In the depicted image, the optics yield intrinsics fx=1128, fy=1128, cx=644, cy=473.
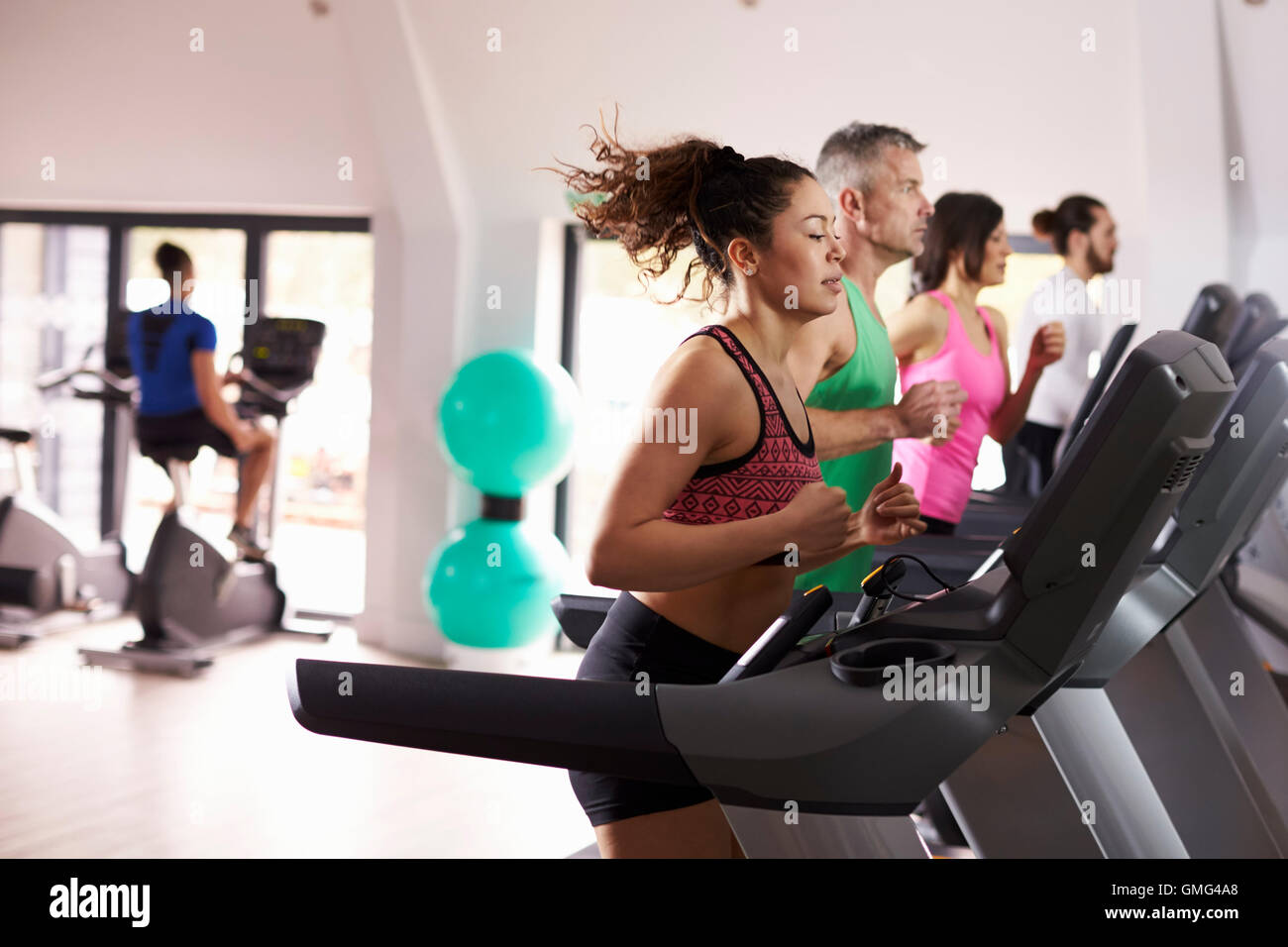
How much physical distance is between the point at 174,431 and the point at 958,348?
3.18 meters

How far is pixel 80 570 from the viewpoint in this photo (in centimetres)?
504

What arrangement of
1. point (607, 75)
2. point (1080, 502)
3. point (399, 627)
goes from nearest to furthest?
1. point (1080, 502)
2. point (607, 75)
3. point (399, 627)

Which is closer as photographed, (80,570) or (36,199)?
(80,570)

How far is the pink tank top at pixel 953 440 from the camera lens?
270 centimetres

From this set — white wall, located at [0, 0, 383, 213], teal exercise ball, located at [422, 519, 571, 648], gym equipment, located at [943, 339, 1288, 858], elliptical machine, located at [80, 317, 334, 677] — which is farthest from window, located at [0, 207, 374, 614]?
gym equipment, located at [943, 339, 1288, 858]

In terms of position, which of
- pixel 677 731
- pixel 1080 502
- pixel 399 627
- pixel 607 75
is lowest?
pixel 399 627

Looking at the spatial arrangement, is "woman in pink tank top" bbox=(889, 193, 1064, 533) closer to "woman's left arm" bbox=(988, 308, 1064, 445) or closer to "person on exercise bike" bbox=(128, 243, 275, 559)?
"woman's left arm" bbox=(988, 308, 1064, 445)

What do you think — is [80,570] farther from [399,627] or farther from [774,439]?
[774,439]

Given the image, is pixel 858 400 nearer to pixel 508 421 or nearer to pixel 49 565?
pixel 508 421

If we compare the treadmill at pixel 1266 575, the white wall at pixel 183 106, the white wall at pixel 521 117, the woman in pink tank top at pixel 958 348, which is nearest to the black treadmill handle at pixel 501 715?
the woman in pink tank top at pixel 958 348

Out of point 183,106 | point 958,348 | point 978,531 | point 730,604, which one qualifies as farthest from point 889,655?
point 183,106
